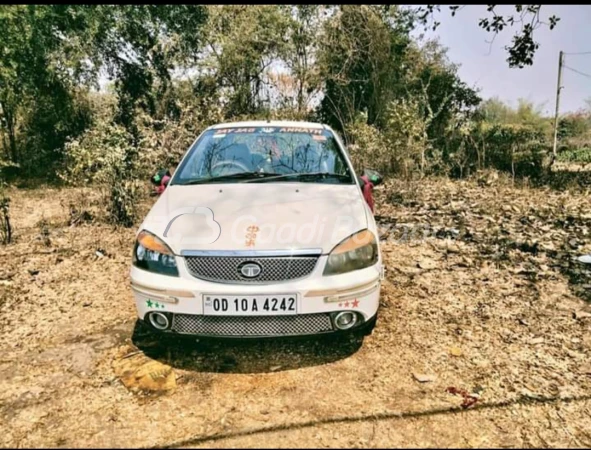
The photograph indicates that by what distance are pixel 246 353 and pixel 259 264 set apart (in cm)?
74

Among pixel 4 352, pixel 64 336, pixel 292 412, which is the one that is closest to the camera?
pixel 292 412

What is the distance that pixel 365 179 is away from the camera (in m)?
4.04

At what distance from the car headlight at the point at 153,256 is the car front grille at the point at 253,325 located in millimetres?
285

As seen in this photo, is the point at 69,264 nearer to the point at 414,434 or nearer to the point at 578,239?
the point at 414,434

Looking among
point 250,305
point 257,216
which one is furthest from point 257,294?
point 257,216

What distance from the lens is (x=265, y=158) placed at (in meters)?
3.67

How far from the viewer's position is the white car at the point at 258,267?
2459mm

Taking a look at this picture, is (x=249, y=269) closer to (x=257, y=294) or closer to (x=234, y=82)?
(x=257, y=294)

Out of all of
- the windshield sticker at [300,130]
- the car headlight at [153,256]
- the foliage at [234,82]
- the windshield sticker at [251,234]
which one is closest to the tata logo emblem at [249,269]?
the windshield sticker at [251,234]

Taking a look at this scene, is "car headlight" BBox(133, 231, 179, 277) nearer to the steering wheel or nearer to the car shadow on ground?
the car shadow on ground

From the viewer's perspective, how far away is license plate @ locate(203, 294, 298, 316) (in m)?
2.43

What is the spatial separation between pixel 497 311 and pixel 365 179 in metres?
1.58

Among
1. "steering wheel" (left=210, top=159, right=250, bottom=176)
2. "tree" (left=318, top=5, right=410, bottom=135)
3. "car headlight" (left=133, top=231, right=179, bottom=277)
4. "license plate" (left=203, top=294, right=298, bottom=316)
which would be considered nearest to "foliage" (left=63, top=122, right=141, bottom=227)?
"steering wheel" (left=210, top=159, right=250, bottom=176)

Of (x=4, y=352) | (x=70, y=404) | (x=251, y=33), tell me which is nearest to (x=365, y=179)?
(x=70, y=404)
